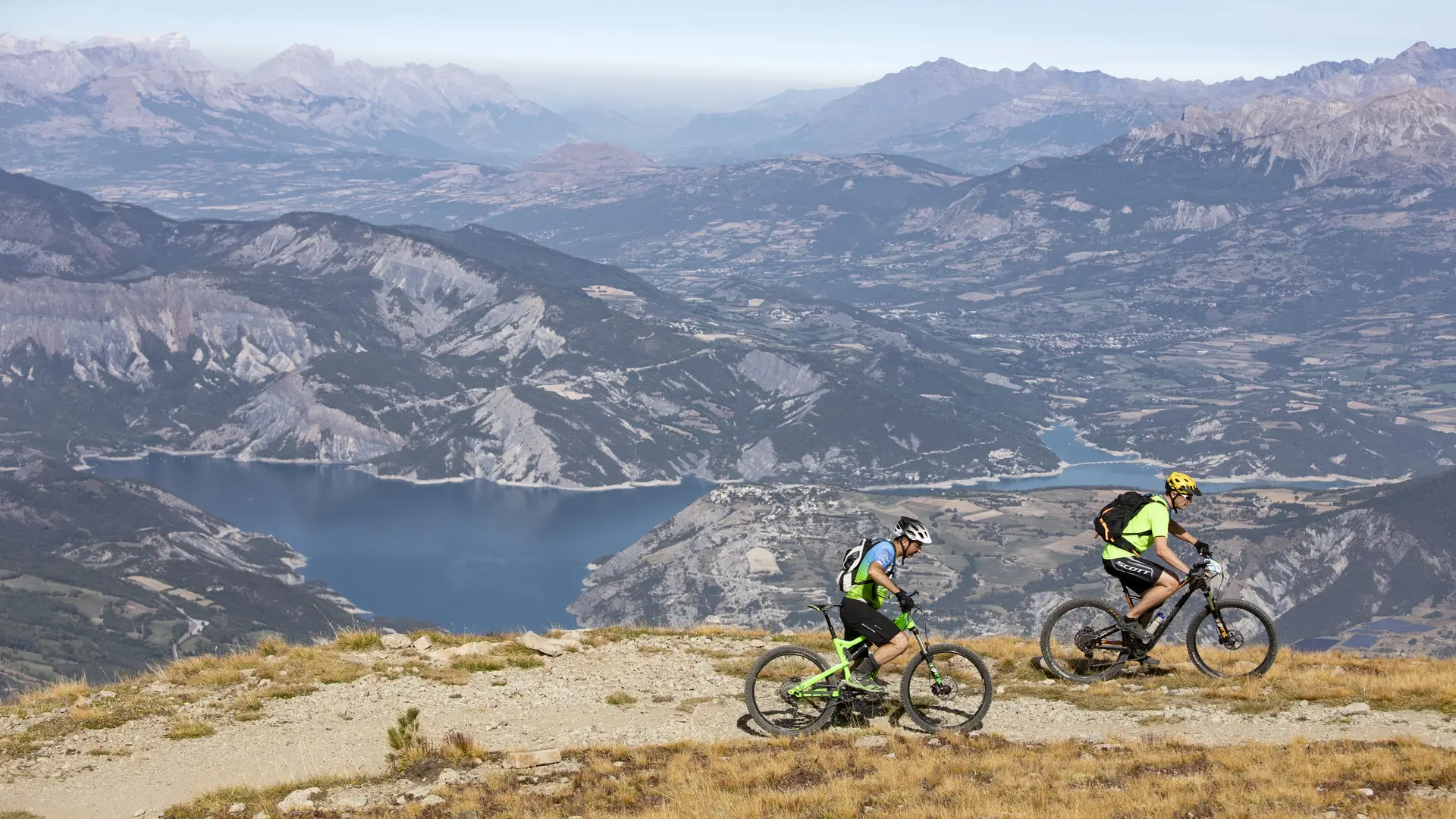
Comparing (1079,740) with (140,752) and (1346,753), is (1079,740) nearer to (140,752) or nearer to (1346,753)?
(1346,753)

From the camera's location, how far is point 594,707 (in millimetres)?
28188

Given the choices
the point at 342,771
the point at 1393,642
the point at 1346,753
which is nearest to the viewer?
the point at 1346,753

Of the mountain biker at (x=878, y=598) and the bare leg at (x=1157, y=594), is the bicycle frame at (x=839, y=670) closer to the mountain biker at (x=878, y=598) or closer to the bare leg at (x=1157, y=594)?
the mountain biker at (x=878, y=598)

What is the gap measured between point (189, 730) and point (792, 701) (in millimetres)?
12410

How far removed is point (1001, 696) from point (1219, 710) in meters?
4.48

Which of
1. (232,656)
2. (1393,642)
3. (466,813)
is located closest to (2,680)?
(232,656)

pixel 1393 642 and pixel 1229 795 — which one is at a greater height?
pixel 1229 795

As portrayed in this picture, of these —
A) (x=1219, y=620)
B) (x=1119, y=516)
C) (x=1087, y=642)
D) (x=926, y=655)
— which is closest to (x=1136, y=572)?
(x=1119, y=516)

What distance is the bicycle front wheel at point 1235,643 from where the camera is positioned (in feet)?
92.5

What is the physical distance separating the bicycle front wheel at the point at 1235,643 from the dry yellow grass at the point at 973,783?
5.35m

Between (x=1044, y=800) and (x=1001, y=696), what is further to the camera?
(x=1001, y=696)

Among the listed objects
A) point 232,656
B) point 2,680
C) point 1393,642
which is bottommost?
point 2,680

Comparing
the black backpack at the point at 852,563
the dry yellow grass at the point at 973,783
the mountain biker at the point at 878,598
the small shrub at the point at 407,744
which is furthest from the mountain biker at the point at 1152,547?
the small shrub at the point at 407,744

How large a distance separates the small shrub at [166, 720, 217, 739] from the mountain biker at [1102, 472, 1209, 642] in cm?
1897
